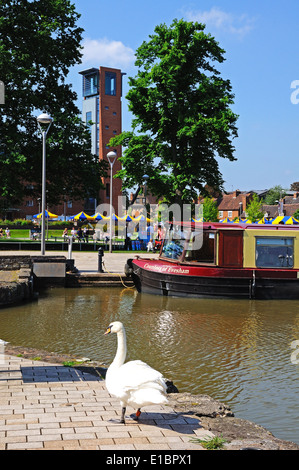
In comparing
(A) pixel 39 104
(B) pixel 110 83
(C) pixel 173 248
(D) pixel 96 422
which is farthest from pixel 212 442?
(B) pixel 110 83

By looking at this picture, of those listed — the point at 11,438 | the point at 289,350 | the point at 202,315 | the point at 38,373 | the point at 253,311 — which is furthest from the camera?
the point at 253,311

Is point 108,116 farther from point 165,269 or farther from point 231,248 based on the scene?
point 165,269

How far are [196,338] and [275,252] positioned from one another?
8773mm

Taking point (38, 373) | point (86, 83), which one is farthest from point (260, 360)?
point (86, 83)

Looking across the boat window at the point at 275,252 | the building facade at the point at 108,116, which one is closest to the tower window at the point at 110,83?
the building facade at the point at 108,116

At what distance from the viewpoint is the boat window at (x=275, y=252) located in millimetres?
19188

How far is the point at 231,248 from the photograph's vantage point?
742 inches

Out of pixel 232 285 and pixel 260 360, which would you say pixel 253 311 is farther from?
pixel 260 360

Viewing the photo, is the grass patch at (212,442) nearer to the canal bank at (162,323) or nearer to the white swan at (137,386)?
the white swan at (137,386)

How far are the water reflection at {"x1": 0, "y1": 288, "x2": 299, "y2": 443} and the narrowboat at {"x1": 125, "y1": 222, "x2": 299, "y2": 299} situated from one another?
0.66m

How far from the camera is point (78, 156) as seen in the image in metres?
32.3

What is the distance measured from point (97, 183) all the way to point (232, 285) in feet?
53.8

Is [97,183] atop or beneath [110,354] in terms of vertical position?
atop

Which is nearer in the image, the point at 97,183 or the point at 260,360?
the point at 260,360
